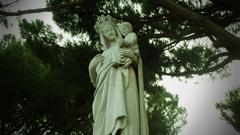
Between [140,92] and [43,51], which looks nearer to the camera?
[140,92]

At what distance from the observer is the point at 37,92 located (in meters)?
10.3

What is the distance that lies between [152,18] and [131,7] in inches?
23.8

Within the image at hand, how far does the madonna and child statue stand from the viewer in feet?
13.5

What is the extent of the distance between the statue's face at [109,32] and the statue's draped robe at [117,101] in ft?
0.62

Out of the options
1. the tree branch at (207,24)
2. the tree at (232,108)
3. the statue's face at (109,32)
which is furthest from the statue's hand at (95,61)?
the tree at (232,108)

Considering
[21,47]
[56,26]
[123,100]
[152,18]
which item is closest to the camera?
[123,100]

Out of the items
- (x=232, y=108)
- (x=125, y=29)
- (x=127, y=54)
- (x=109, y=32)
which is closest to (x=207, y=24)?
(x=125, y=29)

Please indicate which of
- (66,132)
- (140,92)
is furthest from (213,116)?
(140,92)

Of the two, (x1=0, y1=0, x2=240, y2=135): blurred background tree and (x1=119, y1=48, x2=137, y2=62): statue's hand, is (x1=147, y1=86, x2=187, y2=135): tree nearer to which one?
(x1=0, y1=0, x2=240, y2=135): blurred background tree

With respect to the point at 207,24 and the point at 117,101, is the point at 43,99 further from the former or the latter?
the point at 117,101

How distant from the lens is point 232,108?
11.0m

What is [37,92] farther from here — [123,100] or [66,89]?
[123,100]

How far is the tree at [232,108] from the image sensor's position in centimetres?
1082

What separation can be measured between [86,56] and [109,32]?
3556 millimetres
